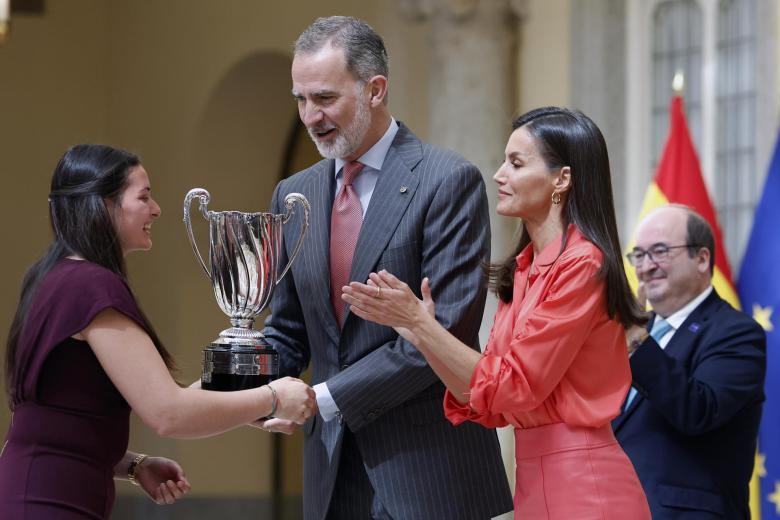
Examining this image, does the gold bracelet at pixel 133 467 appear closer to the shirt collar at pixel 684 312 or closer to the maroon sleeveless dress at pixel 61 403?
the maroon sleeveless dress at pixel 61 403

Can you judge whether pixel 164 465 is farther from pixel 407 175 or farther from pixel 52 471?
pixel 407 175

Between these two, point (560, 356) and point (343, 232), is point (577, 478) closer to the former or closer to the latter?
point (560, 356)

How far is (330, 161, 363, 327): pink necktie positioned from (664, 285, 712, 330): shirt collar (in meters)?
1.53

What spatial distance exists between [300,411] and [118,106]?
812 centimetres

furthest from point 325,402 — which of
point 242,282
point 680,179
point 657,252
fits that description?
point 680,179

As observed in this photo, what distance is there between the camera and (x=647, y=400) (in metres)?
4.25

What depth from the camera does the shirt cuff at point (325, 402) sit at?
10.7 feet

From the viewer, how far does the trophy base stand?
3248 mm

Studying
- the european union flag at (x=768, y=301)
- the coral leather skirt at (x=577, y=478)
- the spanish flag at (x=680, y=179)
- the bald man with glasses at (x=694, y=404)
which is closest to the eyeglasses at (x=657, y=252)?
the bald man with glasses at (x=694, y=404)

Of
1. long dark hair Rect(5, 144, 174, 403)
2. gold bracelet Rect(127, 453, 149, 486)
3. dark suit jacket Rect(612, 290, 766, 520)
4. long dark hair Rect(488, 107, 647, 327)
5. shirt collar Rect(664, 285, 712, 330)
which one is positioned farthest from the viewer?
shirt collar Rect(664, 285, 712, 330)

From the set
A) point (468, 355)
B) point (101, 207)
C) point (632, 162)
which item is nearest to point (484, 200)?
point (468, 355)

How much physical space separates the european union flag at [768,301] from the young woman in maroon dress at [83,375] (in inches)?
120

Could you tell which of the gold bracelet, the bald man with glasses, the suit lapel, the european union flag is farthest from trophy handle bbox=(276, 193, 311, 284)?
the european union flag

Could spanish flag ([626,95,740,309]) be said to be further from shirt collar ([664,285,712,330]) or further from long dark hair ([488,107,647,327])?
long dark hair ([488,107,647,327])
